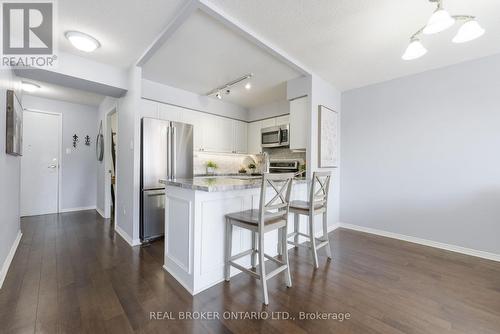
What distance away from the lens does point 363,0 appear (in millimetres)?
1798

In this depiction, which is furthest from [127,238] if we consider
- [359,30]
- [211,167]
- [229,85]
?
[359,30]

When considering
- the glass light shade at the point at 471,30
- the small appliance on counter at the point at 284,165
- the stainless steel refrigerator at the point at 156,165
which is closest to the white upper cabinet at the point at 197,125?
the stainless steel refrigerator at the point at 156,165

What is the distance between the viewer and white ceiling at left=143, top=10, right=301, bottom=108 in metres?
2.28

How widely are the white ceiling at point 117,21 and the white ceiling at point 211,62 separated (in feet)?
0.71

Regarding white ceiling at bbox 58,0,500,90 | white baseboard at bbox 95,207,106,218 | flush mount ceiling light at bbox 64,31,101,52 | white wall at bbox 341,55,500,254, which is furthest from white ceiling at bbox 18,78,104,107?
white wall at bbox 341,55,500,254

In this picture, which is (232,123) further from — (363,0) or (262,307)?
(262,307)

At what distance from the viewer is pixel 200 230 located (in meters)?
1.90

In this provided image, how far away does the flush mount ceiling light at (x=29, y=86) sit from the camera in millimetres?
3617

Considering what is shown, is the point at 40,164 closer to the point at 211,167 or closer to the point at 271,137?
the point at 211,167

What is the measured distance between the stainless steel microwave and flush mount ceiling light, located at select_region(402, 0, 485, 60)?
8.02ft

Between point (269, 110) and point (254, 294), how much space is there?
3.90 metres

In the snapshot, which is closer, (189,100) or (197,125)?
(189,100)

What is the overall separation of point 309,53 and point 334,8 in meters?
0.80

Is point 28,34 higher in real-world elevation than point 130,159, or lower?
higher
